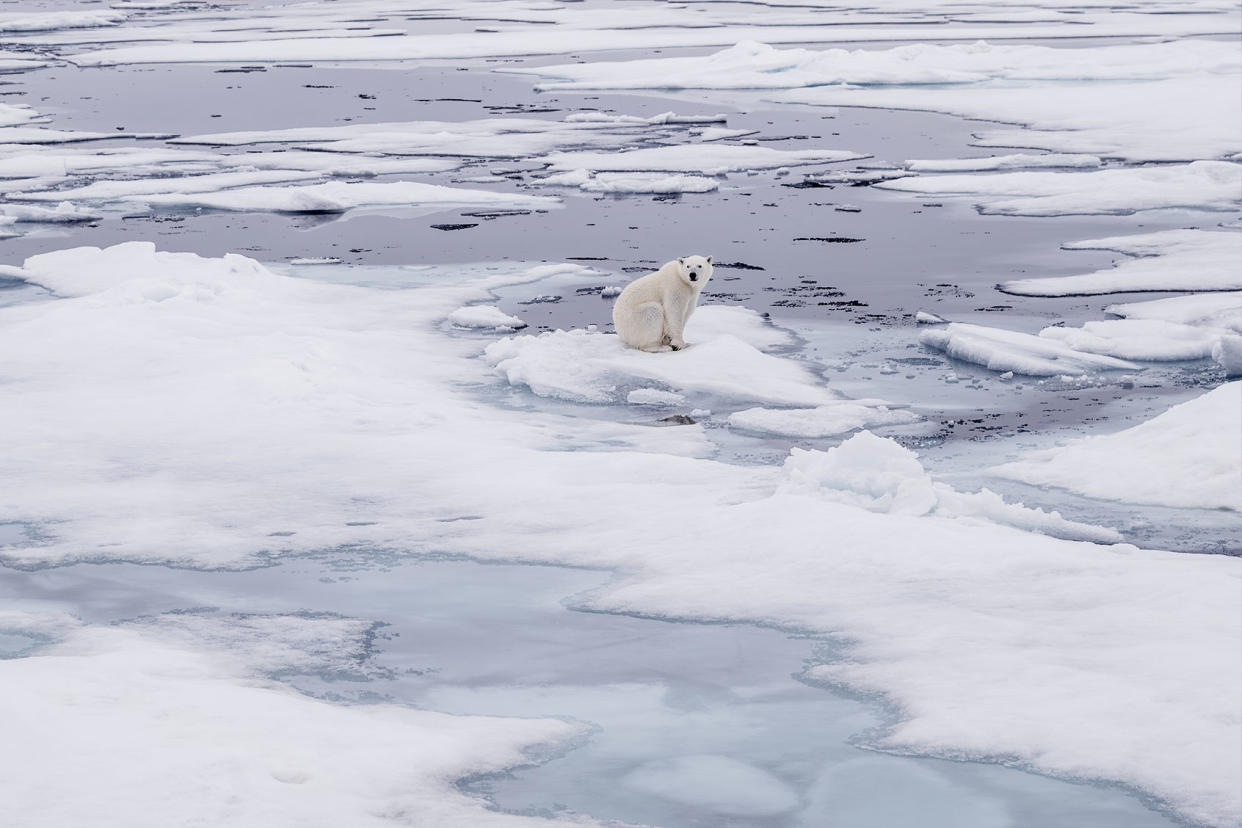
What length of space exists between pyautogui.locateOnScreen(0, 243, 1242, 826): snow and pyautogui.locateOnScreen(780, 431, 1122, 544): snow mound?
0.01 meters

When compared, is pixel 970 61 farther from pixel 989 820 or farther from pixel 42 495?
pixel 989 820

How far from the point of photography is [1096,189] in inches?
500

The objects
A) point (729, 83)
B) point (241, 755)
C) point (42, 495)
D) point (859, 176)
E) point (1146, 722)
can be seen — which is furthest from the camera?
point (729, 83)

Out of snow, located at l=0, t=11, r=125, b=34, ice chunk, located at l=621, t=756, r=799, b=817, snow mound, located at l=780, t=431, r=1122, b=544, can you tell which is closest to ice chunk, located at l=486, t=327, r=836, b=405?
snow mound, located at l=780, t=431, r=1122, b=544

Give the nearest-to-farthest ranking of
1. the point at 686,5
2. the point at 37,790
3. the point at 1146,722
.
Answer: the point at 37,790 < the point at 1146,722 < the point at 686,5

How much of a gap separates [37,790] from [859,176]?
11.7m

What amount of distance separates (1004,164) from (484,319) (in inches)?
283

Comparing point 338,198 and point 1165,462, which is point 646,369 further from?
point 338,198

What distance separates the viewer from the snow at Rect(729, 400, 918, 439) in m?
6.34

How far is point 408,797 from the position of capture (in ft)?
10.1

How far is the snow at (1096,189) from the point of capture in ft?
39.5

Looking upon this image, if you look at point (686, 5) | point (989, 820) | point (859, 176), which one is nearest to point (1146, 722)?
point (989, 820)

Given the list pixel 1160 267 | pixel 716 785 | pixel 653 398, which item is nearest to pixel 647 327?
pixel 653 398

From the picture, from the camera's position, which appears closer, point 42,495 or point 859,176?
point 42,495
